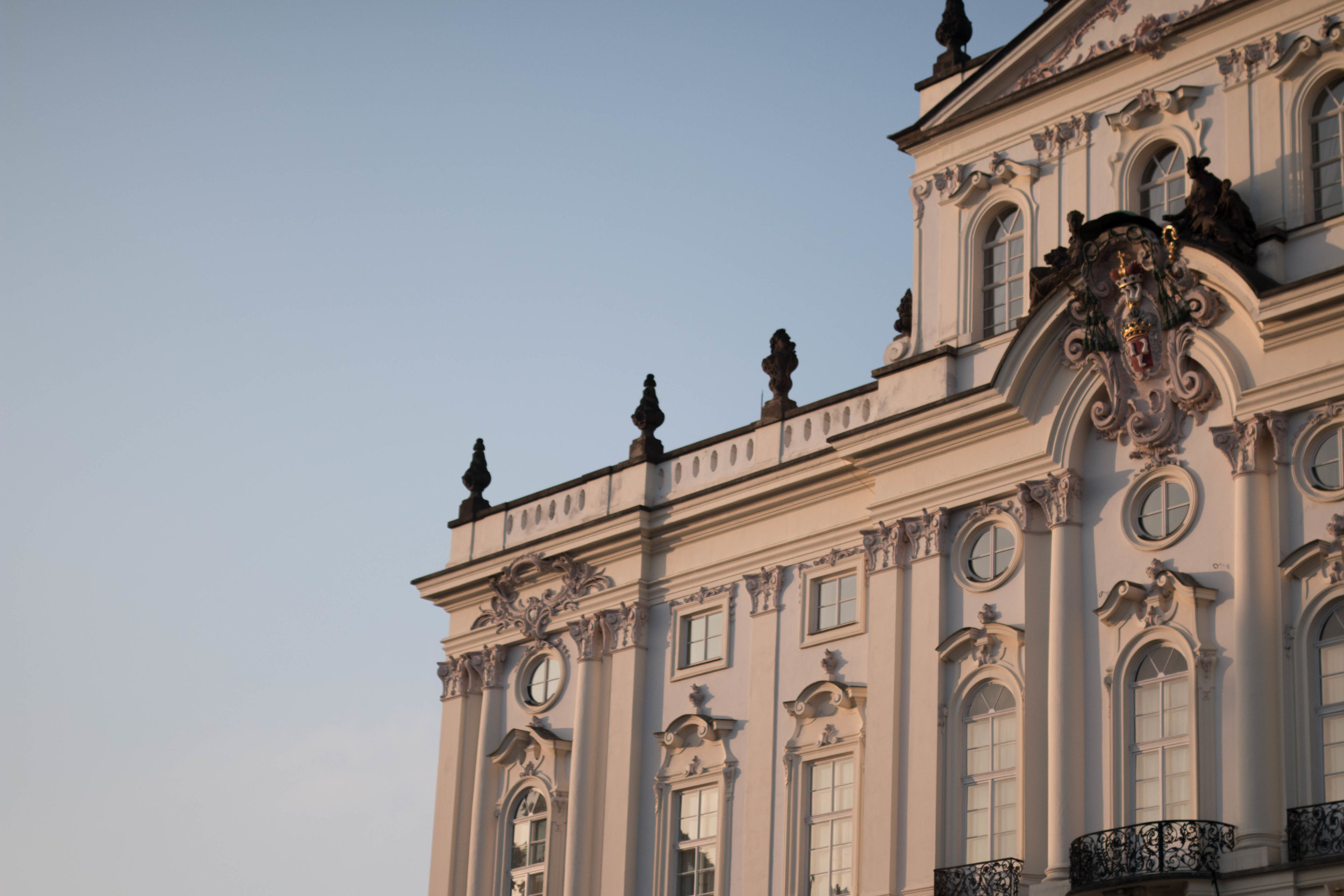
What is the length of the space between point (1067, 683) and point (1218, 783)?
2.29 metres

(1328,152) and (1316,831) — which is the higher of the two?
(1328,152)

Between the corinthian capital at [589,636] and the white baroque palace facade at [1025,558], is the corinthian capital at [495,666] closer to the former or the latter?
the white baroque palace facade at [1025,558]

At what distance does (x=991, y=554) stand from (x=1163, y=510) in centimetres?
256

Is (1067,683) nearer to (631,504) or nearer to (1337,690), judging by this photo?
(1337,690)

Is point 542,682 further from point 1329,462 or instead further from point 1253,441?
point 1329,462

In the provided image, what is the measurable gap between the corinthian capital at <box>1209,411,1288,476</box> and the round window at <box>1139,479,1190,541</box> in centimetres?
83

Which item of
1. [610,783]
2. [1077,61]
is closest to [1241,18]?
[1077,61]

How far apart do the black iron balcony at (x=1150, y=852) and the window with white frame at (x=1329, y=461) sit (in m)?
3.89

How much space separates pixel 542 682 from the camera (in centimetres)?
3200

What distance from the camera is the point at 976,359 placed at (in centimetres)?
2673

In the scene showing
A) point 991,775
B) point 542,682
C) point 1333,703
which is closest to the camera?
point 1333,703

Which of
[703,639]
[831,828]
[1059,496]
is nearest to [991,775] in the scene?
[831,828]

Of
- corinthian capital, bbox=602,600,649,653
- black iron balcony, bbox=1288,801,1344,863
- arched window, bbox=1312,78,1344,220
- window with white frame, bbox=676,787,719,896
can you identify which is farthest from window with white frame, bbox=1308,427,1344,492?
corinthian capital, bbox=602,600,649,653

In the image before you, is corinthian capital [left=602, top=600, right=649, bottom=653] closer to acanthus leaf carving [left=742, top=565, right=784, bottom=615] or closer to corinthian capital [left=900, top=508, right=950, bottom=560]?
acanthus leaf carving [left=742, top=565, right=784, bottom=615]
